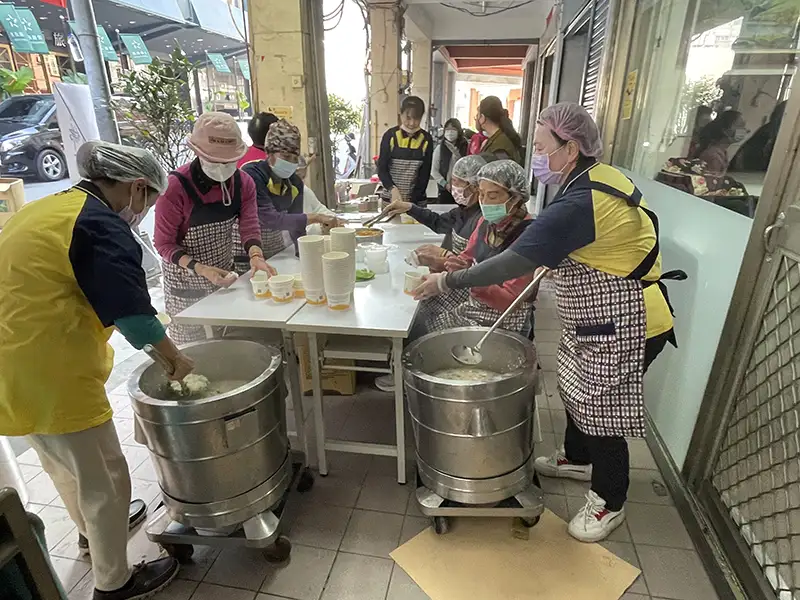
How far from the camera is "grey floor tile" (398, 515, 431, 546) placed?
1.73m

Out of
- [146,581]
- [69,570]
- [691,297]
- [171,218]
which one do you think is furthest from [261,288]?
[691,297]

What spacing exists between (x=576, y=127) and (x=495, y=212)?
0.46 meters

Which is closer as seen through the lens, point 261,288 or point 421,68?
point 261,288

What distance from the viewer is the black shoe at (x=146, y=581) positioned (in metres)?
1.42

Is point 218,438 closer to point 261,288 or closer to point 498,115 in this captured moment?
point 261,288

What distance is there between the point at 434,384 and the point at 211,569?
102 cm

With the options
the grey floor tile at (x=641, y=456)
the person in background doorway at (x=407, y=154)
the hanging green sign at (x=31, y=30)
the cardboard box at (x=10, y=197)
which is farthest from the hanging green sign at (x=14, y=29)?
the grey floor tile at (x=641, y=456)

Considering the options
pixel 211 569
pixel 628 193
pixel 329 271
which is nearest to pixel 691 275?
pixel 628 193

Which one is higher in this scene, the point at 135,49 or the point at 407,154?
the point at 135,49

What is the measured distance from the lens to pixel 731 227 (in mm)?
1637

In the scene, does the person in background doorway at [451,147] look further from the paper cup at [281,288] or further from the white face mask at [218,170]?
the paper cup at [281,288]

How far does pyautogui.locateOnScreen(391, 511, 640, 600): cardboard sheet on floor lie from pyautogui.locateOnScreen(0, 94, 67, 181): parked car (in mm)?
6046

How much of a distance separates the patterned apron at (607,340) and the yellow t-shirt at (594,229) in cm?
3

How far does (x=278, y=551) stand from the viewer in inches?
63.0
